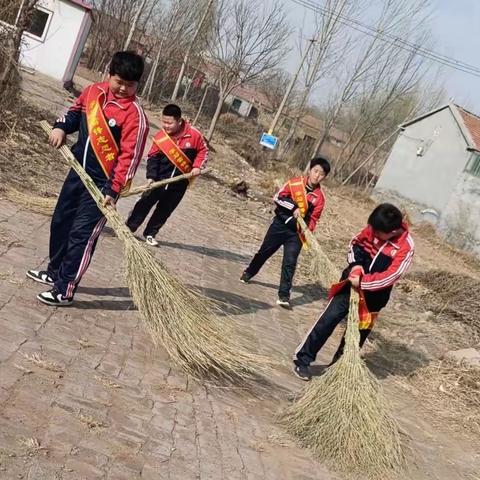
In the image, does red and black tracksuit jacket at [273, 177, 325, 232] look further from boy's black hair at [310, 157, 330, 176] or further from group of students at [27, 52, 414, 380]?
group of students at [27, 52, 414, 380]

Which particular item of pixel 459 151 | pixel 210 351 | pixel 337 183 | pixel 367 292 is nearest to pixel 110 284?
pixel 210 351

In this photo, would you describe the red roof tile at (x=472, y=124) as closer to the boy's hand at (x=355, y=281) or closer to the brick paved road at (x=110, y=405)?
the boy's hand at (x=355, y=281)

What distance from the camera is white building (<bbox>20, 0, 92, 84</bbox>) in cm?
2383

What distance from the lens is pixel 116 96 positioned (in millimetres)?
4594

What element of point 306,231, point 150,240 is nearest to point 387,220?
point 306,231

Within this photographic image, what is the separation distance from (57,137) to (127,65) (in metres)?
0.68

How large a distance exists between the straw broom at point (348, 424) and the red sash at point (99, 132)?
2.09m

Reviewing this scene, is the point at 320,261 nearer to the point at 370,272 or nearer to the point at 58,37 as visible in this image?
the point at 370,272

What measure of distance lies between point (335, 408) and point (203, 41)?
1126 inches

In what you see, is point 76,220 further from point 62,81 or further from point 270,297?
point 62,81

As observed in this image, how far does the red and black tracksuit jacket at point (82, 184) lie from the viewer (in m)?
4.58

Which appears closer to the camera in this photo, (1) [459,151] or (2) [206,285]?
(2) [206,285]

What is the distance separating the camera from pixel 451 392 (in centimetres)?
677

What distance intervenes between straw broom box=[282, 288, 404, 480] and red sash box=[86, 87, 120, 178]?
82.3 inches
